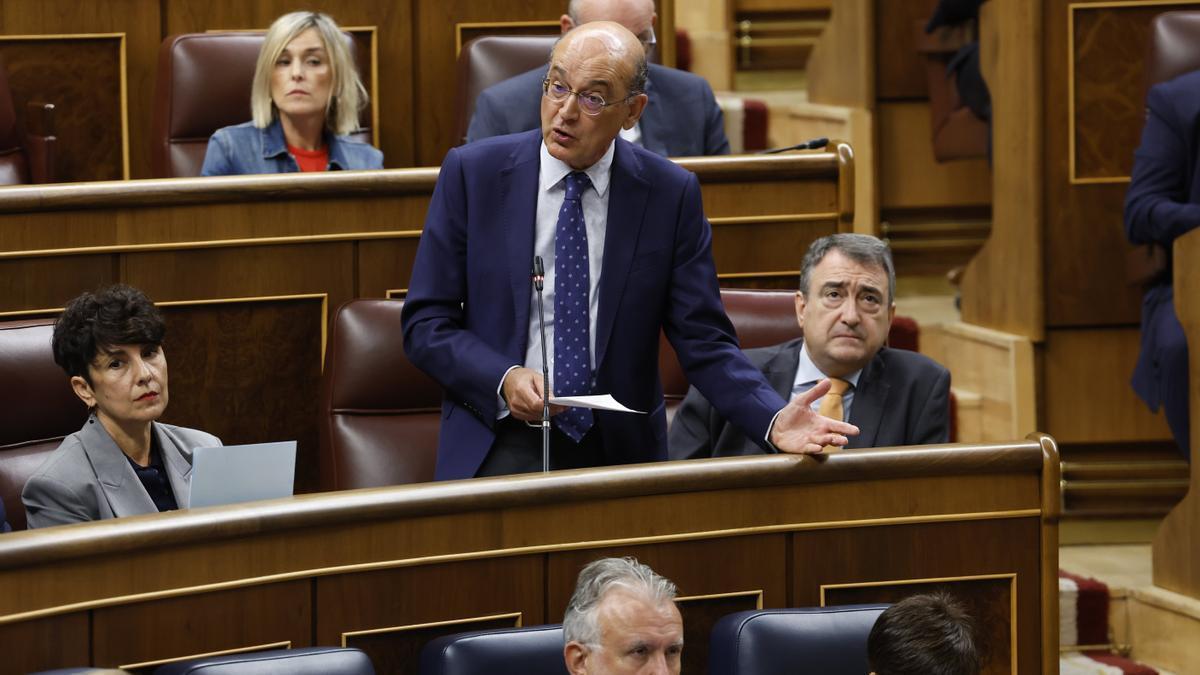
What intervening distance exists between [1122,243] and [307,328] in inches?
40.6

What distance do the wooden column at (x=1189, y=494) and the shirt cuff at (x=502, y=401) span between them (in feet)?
2.58

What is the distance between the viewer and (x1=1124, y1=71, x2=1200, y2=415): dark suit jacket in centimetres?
201

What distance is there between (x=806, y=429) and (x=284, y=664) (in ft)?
1.53

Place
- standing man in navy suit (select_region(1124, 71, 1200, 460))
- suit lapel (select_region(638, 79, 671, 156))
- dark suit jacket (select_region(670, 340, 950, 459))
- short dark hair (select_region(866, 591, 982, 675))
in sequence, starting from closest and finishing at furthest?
short dark hair (select_region(866, 591, 982, 675)) < dark suit jacket (select_region(670, 340, 950, 459)) < standing man in navy suit (select_region(1124, 71, 1200, 460)) < suit lapel (select_region(638, 79, 671, 156))

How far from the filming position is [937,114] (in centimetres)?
259

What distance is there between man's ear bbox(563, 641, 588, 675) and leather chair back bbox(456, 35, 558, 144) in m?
1.15

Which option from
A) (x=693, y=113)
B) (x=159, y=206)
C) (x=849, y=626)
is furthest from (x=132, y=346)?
(x=693, y=113)

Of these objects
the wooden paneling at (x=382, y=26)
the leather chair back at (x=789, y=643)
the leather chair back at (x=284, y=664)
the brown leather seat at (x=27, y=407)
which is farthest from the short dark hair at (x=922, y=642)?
the wooden paneling at (x=382, y=26)

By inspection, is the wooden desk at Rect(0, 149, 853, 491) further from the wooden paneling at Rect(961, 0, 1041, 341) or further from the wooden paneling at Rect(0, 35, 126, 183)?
the wooden paneling at Rect(961, 0, 1041, 341)

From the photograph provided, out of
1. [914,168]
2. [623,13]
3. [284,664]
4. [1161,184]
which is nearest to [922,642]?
[284,664]

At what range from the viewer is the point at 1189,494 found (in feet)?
6.16

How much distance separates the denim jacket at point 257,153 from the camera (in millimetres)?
2029

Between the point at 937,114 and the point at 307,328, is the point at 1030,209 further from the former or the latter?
the point at 307,328

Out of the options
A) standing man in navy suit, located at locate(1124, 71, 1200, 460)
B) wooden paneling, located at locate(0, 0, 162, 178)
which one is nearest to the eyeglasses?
standing man in navy suit, located at locate(1124, 71, 1200, 460)
